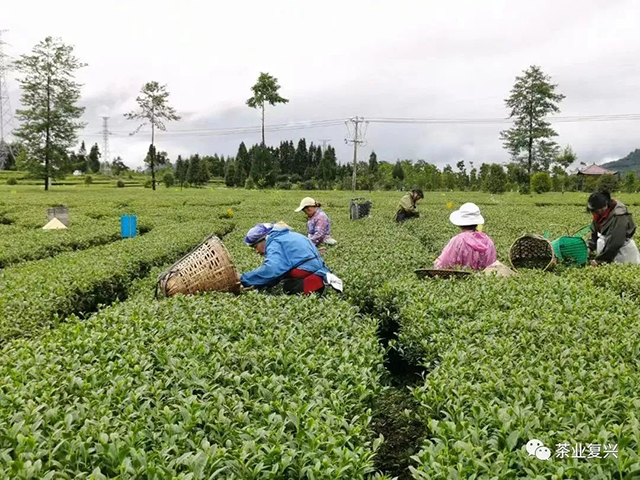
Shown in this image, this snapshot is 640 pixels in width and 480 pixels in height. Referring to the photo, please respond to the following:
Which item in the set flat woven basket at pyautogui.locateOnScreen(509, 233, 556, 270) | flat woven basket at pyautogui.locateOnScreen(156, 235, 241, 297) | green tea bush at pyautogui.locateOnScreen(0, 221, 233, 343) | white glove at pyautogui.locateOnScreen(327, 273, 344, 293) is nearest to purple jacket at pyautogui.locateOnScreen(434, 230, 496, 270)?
flat woven basket at pyautogui.locateOnScreen(509, 233, 556, 270)

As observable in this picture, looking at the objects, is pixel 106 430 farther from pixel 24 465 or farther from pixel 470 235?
pixel 470 235

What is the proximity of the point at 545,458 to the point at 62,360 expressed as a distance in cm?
265

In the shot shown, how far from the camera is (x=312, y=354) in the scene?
3.10 metres

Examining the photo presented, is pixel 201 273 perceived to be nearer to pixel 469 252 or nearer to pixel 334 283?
pixel 334 283

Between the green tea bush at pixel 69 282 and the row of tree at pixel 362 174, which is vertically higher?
the row of tree at pixel 362 174

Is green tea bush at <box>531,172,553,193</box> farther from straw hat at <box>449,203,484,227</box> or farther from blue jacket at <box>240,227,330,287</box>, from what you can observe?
blue jacket at <box>240,227,330,287</box>

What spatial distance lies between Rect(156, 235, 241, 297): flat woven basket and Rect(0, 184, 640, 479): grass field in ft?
0.68

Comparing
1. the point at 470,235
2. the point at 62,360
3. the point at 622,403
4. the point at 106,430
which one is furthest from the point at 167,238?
the point at 622,403

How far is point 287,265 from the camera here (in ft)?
16.1

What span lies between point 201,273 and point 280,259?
0.78 meters

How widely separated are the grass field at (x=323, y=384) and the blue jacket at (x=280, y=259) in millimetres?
425

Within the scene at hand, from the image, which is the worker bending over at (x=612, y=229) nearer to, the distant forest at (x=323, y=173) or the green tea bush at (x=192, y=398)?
the green tea bush at (x=192, y=398)

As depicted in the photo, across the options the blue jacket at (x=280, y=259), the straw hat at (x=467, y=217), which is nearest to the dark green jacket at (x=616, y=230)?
the straw hat at (x=467, y=217)

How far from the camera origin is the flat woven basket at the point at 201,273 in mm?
4582
